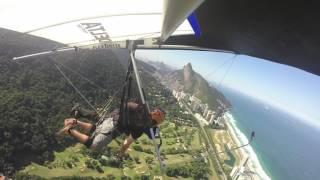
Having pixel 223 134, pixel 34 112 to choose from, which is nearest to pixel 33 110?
pixel 34 112

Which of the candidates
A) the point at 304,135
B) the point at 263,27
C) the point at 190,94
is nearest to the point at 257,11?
the point at 263,27

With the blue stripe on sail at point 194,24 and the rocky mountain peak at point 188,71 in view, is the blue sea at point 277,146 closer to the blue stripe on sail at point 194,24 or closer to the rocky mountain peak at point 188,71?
the rocky mountain peak at point 188,71

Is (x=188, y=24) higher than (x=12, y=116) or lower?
higher

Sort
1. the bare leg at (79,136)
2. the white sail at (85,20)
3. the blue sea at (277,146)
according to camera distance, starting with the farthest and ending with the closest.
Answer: the blue sea at (277,146) < the white sail at (85,20) < the bare leg at (79,136)

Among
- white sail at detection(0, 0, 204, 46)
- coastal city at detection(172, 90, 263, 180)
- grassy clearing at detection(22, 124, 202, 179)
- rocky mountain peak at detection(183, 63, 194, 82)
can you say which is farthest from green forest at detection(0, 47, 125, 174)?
white sail at detection(0, 0, 204, 46)

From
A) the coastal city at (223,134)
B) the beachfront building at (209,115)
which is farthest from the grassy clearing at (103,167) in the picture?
the beachfront building at (209,115)

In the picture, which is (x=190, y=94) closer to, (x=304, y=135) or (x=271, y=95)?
(x=271, y=95)

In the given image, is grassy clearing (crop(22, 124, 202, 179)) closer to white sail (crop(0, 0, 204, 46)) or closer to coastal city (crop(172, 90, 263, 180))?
coastal city (crop(172, 90, 263, 180))

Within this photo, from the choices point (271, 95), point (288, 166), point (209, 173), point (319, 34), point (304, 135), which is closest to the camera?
point (319, 34)
